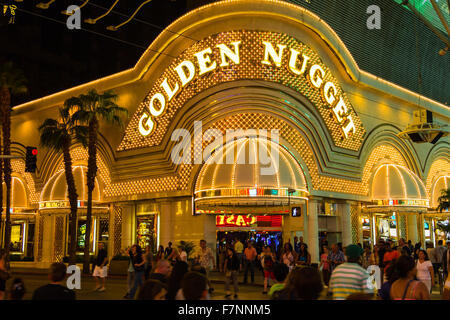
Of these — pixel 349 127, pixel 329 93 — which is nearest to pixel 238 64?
pixel 329 93

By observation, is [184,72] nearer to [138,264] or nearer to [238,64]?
[238,64]

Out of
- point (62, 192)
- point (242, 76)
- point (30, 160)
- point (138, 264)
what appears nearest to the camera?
point (138, 264)

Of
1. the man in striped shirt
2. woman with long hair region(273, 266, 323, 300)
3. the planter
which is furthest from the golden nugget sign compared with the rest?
woman with long hair region(273, 266, 323, 300)

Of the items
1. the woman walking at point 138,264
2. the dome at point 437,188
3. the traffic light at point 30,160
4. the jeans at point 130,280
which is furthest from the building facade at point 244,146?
the woman walking at point 138,264

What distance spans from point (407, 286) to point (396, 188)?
2796cm

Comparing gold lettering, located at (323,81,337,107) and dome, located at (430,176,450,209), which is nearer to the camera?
gold lettering, located at (323,81,337,107)

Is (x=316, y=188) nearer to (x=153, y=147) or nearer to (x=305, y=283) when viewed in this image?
(x=153, y=147)

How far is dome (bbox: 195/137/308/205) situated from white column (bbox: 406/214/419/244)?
13.5 m

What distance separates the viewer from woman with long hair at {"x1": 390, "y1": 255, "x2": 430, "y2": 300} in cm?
678

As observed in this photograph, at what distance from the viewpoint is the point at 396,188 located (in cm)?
3356

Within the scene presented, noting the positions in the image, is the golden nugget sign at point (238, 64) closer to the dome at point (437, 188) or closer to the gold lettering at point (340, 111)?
the gold lettering at point (340, 111)

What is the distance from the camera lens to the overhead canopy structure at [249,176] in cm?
2562

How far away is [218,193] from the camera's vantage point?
25828 mm

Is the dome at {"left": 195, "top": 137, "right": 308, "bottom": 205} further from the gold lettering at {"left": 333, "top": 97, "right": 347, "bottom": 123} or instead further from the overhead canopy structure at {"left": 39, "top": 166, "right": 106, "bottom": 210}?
the overhead canopy structure at {"left": 39, "top": 166, "right": 106, "bottom": 210}
